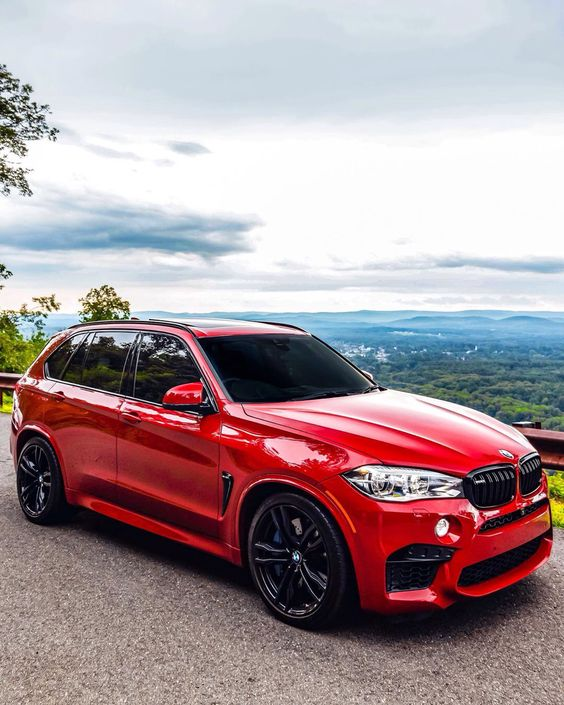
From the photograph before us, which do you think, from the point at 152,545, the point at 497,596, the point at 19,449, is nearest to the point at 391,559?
the point at 497,596

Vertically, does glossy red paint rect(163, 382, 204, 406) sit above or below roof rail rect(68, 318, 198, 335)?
below

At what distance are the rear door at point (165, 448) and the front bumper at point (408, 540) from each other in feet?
3.42

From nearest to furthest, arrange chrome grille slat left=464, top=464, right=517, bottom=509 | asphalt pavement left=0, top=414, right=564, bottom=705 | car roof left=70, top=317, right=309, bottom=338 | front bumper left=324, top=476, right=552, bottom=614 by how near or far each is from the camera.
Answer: asphalt pavement left=0, top=414, right=564, bottom=705 → front bumper left=324, top=476, right=552, bottom=614 → chrome grille slat left=464, top=464, right=517, bottom=509 → car roof left=70, top=317, right=309, bottom=338

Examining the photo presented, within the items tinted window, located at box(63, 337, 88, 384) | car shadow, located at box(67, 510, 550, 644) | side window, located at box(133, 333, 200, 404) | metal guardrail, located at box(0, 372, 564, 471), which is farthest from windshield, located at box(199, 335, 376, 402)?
metal guardrail, located at box(0, 372, 564, 471)

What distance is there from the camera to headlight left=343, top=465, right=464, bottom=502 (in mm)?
3607

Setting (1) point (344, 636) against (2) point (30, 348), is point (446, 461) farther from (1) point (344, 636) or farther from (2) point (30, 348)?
(2) point (30, 348)

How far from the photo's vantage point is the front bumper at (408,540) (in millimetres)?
3566

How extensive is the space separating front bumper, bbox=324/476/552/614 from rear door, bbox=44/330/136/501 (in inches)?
87.9

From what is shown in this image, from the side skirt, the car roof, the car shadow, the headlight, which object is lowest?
the car shadow

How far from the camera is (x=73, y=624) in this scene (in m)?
3.98

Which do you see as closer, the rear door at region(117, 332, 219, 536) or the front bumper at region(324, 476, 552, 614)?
the front bumper at region(324, 476, 552, 614)

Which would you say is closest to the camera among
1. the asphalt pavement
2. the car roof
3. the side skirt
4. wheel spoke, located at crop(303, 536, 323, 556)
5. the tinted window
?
the asphalt pavement

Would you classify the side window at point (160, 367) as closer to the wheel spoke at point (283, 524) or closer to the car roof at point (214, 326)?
the car roof at point (214, 326)

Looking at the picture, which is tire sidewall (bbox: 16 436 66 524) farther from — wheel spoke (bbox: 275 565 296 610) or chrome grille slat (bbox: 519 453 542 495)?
chrome grille slat (bbox: 519 453 542 495)
